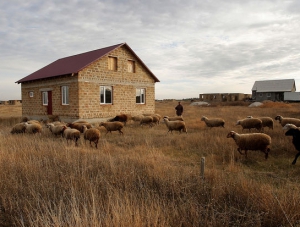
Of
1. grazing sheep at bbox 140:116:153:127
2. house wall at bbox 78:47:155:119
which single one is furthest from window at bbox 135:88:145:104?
grazing sheep at bbox 140:116:153:127

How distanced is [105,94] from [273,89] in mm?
54219

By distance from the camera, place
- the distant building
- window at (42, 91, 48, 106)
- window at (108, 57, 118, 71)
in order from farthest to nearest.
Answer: the distant building < window at (42, 91, 48, 106) < window at (108, 57, 118, 71)

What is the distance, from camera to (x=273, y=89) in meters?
59.3

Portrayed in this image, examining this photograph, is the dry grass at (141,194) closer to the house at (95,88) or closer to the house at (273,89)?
the house at (95,88)

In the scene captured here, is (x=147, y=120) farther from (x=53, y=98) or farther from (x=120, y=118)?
(x=53, y=98)

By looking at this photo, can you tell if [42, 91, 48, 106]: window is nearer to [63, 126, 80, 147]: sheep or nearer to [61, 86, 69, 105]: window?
[61, 86, 69, 105]: window

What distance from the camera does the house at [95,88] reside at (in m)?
18.0

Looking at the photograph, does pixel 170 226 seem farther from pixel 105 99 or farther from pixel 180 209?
A: pixel 105 99

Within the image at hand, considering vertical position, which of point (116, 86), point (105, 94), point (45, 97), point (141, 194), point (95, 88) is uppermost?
point (116, 86)

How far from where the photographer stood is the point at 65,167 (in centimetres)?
597

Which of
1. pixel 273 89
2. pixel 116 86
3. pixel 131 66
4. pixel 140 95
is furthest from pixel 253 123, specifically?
pixel 273 89

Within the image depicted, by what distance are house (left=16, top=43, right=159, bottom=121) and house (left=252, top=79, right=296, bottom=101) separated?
4733cm

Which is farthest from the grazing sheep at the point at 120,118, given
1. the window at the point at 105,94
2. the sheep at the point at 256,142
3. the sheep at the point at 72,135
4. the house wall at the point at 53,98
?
the sheep at the point at 256,142

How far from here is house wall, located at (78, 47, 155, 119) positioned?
1803cm
